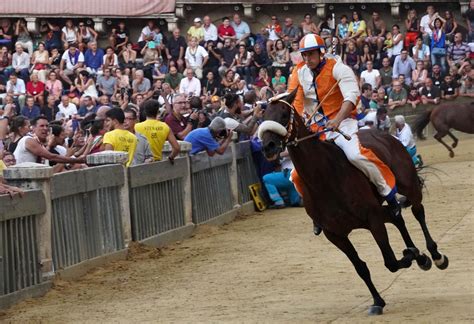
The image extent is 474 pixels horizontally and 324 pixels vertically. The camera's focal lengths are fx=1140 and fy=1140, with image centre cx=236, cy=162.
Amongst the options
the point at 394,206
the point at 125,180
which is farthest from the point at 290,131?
the point at 125,180

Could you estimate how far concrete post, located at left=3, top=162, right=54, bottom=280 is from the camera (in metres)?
11.5

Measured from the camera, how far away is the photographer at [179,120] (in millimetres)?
17344

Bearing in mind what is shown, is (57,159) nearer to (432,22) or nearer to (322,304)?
(322,304)

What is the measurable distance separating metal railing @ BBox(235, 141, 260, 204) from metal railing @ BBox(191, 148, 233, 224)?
50cm

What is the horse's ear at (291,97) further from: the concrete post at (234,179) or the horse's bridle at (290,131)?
the concrete post at (234,179)

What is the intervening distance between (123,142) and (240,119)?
13.6ft

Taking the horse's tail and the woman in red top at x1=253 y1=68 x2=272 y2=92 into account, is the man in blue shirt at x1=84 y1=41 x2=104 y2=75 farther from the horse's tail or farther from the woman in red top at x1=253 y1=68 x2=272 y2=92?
the horse's tail

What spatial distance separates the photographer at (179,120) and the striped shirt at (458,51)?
1292 cm

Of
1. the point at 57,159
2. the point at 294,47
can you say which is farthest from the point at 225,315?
the point at 294,47

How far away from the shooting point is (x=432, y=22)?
2927 centimetres

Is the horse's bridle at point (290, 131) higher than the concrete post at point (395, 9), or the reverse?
the concrete post at point (395, 9)

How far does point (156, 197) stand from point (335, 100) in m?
4.89

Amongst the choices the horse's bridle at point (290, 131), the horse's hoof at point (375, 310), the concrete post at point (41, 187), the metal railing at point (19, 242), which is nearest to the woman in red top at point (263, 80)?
the concrete post at point (41, 187)

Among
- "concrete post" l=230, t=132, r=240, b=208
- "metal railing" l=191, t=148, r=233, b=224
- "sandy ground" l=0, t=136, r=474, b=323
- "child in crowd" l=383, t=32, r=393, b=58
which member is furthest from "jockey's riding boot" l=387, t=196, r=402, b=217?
"child in crowd" l=383, t=32, r=393, b=58
